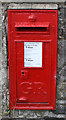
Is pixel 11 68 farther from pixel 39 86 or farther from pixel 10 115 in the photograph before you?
pixel 10 115

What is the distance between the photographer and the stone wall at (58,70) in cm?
263

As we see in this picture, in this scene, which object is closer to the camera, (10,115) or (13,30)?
(13,30)

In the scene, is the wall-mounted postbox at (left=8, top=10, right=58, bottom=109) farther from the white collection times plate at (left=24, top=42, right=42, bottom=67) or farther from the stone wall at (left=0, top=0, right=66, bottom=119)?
the stone wall at (left=0, top=0, right=66, bottom=119)

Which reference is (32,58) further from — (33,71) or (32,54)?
(33,71)

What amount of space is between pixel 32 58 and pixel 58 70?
1.59 feet

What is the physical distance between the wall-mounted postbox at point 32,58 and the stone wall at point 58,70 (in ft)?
0.47

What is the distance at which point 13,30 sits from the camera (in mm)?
2541

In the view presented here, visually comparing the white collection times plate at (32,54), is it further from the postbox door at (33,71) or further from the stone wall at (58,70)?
the stone wall at (58,70)

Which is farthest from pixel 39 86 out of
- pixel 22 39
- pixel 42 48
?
pixel 22 39

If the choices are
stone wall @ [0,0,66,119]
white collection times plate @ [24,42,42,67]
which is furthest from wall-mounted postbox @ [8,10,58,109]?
stone wall @ [0,0,66,119]

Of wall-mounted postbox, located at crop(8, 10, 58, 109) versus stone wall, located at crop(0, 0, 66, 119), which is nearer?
wall-mounted postbox, located at crop(8, 10, 58, 109)

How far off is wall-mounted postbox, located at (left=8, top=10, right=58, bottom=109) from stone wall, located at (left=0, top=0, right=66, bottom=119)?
14 cm

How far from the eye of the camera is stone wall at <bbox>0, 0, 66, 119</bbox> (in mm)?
2635

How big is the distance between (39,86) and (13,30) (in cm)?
94
